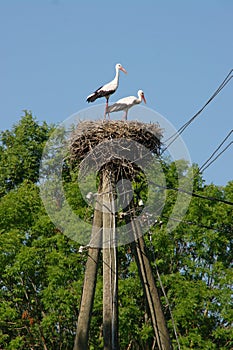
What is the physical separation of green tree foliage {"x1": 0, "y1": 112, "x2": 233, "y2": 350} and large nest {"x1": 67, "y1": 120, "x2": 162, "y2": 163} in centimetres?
812

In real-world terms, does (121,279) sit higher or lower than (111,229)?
higher

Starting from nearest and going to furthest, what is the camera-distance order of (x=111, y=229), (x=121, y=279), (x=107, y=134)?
1. (x=111, y=229)
2. (x=107, y=134)
3. (x=121, y=279)

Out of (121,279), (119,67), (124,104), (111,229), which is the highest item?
(121,279)

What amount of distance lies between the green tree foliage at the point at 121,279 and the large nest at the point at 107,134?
8.12 metres

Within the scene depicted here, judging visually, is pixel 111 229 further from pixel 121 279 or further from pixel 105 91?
pixel 121 279

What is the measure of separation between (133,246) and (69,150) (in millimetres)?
1874

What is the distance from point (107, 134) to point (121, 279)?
1055 cm

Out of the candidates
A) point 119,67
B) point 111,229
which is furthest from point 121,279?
point 111,229

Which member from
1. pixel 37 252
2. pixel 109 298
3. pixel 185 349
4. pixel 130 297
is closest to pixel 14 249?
pixel 37 252

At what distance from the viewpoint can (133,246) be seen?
36.4ft

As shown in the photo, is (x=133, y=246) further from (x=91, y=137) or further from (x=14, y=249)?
(x=14, y=249)

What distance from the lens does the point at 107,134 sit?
1151cm

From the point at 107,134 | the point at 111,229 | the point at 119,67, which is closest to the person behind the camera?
the point at 111,229

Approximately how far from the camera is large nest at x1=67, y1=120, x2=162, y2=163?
11.6 meters
